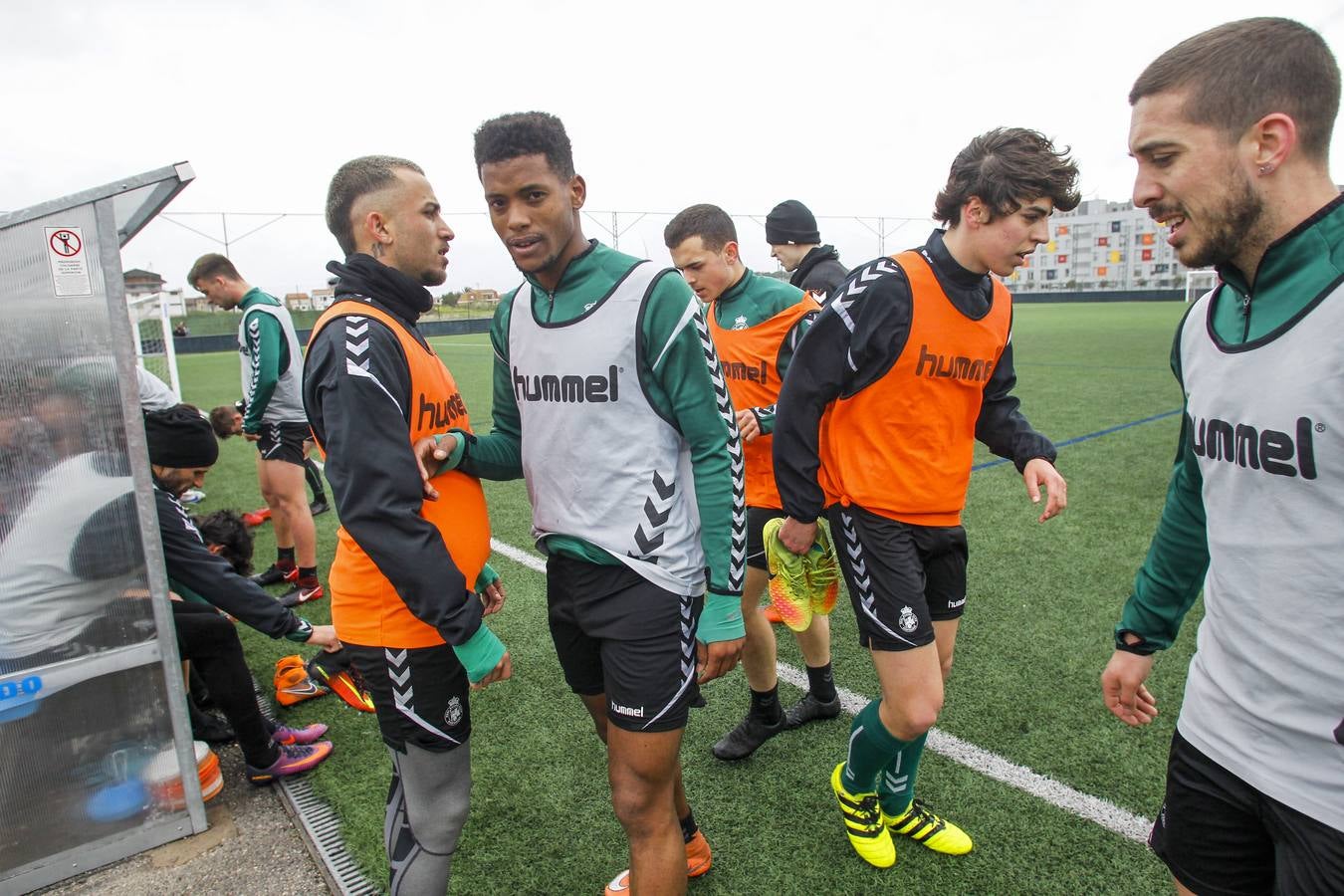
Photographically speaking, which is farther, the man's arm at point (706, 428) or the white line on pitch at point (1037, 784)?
the white line on pitch at point (1037, 784)

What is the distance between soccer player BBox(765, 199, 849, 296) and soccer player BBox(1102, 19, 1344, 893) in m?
3.56

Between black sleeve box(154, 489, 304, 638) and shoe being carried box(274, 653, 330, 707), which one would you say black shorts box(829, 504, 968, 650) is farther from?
shoe being carried box(274, 653, 330, 707)

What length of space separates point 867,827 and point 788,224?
372 cm

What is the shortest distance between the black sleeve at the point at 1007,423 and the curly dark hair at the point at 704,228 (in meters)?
1.39

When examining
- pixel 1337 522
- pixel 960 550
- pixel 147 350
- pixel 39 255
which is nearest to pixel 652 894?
pixel 960 550

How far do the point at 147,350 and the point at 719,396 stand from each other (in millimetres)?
18726

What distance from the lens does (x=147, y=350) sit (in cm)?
1652

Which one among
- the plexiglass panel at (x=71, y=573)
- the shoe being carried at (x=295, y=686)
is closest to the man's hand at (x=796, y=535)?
the plexiglass panel at (x=71, y=573)

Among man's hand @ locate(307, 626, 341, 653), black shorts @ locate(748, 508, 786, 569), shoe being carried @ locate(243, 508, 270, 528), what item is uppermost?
black shorts @ locate(748, 508, 786, 569)

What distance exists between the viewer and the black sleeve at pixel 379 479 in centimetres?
160

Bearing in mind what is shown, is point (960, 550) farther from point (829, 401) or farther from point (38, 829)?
point (38, 829)

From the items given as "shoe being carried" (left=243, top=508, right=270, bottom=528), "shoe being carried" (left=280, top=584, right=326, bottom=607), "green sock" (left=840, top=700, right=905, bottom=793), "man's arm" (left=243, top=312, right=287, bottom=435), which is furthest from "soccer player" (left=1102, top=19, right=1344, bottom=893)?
"shoe being carried" (left=243, top=508, right=270, bottom=528)

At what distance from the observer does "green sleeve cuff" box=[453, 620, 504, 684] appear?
168 centimetres

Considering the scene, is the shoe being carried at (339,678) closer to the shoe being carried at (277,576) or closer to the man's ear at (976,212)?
the shoe being carried at (277,576)
